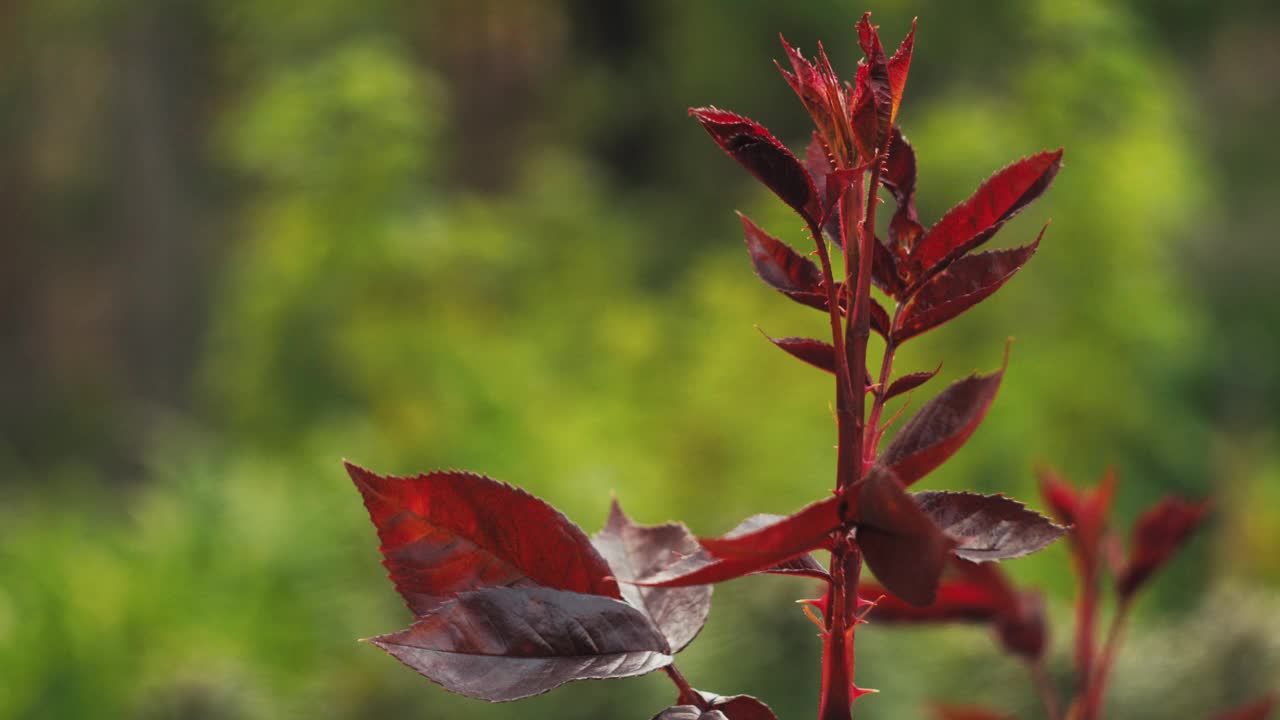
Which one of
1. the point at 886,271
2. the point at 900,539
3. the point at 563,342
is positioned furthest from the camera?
A: the point at 563,342

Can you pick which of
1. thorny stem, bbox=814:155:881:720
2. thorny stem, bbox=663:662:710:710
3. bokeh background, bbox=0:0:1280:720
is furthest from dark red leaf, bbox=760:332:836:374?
Result: bokeh background, bbox=0:0:1280:720

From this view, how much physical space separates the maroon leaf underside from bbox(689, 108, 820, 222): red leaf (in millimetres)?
109

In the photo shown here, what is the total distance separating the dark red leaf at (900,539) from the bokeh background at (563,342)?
1.63 meters

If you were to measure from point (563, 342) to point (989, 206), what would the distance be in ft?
17.1

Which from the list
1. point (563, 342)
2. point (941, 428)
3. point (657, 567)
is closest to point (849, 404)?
point (941, 428)

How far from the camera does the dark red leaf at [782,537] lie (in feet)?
1.30

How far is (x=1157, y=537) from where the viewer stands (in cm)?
81

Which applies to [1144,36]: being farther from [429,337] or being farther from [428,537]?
[428,537]

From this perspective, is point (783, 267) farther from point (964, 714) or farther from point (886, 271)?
point (964, 714)

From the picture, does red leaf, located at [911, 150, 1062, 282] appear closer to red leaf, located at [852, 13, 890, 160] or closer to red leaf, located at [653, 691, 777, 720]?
red leaf, located at [852, 13, 890, 160]

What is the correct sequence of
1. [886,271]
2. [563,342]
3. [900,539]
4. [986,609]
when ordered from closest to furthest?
[900,539] < [886,271] < [986,609] < [563,342]

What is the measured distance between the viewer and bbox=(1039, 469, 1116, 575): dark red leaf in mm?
825

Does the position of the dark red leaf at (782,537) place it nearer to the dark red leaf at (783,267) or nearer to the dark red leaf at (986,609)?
the dark red leaf at (783,267)

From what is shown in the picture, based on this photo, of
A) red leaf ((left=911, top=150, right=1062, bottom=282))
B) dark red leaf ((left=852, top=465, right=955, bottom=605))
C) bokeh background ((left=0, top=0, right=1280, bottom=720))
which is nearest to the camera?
dark red leaf ((left=852, top=465, right=955, bottom=605))
